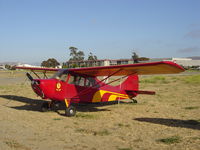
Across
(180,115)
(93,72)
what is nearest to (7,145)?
(93,72)

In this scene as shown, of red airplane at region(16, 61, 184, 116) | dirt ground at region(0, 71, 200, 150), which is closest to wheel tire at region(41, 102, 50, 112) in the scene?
red airplane at region(16, 61, 184, 116)

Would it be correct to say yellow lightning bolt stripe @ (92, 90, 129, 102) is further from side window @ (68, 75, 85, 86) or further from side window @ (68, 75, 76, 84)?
side window @ (68, 75, 76, 84)

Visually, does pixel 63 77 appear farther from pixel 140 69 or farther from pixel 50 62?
pixel 50 62

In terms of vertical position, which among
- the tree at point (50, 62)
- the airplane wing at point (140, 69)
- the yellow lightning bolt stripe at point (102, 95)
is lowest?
the yellow lightning bolt stripe at point (102, 95)

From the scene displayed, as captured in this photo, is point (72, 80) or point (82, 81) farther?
point (82, 81)

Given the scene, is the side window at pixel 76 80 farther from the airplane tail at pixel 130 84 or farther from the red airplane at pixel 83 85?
the airplane tail at pixel 130 84

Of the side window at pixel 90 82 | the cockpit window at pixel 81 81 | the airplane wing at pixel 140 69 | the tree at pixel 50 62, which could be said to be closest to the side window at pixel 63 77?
the cockpit window at pixel 81 81

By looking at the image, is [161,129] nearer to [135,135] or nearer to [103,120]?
[135,135]

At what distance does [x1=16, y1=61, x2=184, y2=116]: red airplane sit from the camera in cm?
869

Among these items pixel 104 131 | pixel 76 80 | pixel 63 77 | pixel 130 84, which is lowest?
pixel 104 131

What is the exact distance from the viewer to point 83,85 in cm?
1051

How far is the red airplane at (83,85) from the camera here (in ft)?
28.5

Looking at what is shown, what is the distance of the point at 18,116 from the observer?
28.9 ft

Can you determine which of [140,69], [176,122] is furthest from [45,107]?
[176,122]
